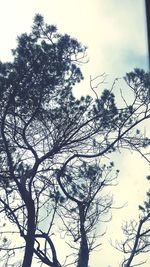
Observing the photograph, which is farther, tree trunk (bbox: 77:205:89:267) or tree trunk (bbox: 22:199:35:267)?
tree trunk (bbox: 77:205:89:267)

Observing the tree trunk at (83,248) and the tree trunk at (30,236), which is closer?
the tree trunk at (30,236)

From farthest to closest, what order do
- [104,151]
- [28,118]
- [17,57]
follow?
[104,151]
[28,118]
[17,57]

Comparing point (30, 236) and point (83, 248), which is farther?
point (83, 248)

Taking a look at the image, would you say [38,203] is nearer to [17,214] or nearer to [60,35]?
[17,214]

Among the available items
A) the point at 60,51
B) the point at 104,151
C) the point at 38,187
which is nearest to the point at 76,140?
the point at 104,151

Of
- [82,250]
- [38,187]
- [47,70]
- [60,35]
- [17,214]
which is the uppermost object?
[60,35]

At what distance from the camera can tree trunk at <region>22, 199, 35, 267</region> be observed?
6.83m

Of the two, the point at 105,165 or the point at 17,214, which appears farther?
the point at 105,165

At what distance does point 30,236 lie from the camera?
709 cm

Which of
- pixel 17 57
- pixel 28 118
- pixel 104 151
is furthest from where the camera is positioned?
pixel 104 151

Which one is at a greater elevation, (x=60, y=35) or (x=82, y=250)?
(x=60, y=35)

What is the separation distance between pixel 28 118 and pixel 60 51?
4.67 feet

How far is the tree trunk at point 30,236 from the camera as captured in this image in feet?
22.4

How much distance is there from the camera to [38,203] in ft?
24.6
